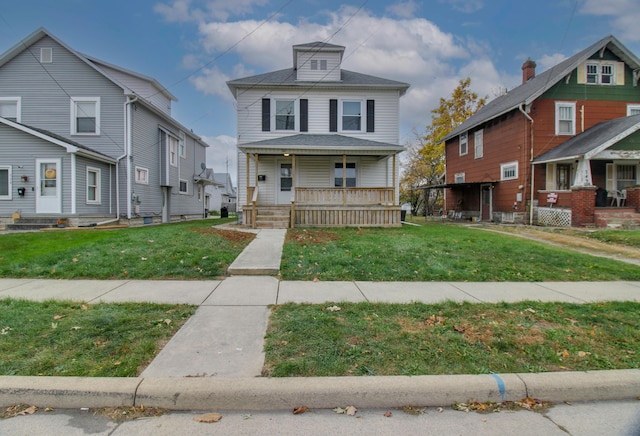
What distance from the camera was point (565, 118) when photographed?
57.1 ft

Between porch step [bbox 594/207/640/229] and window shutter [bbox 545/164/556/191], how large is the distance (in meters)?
2.68

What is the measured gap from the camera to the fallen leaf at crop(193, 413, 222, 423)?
2.44 meters

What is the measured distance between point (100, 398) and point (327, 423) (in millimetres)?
1795

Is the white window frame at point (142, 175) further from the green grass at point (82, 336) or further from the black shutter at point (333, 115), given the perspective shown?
the green grass at point (82, 336)

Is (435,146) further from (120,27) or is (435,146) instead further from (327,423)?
(327,423)

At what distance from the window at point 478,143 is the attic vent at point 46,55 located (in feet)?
79.3

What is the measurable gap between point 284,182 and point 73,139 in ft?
33.9

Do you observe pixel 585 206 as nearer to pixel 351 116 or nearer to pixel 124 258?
pixel 351 116

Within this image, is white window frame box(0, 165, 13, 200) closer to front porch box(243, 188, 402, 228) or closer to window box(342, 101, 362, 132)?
A: front porch box(243, 188, 402, 228)

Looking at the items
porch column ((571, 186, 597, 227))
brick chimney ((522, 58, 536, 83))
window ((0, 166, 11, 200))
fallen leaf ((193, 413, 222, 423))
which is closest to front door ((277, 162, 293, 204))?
window ((0, 166, 11, 200))

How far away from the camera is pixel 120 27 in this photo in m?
13.8

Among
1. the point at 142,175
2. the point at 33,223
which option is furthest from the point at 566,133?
the point at 33,223

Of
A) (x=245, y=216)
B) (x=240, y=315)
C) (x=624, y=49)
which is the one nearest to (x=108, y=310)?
(x=240, y=315)

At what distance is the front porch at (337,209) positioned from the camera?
1352 centimetres
